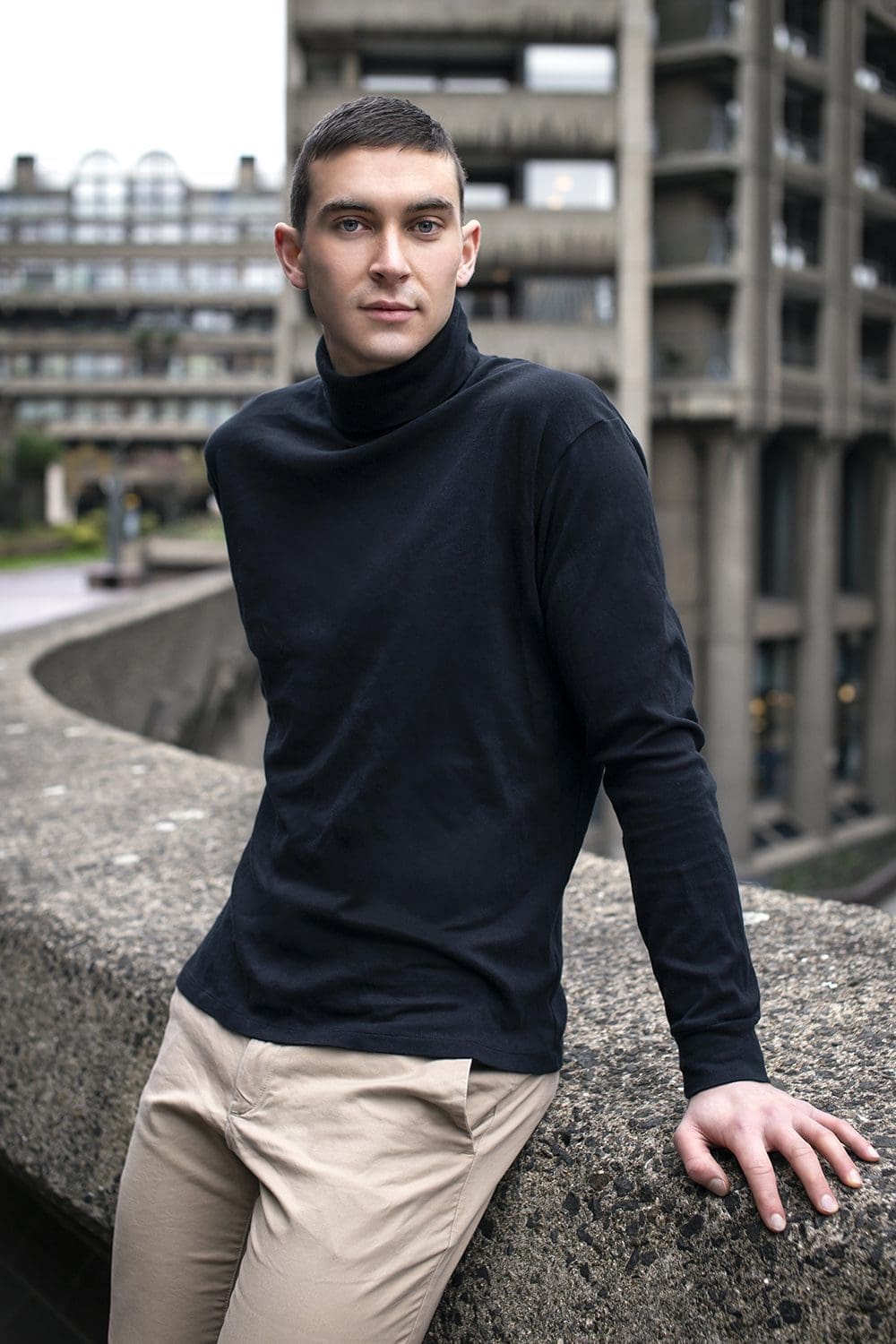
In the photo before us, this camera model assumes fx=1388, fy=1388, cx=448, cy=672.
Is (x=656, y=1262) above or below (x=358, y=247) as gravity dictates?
below

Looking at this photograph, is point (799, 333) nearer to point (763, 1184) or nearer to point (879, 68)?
point (879, 68)

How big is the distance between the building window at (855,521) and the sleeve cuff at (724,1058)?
3899cm

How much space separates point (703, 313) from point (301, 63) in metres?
10.9

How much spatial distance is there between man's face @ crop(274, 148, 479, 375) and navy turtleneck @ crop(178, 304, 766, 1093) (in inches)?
1.5

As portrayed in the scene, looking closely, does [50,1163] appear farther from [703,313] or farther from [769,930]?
[703,313]

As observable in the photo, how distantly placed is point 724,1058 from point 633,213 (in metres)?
31.5

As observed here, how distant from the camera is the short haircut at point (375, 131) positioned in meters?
1.70

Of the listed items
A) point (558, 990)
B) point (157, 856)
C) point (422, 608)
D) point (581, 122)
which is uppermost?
point (581, 122)

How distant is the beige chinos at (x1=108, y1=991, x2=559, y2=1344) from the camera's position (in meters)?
1.54

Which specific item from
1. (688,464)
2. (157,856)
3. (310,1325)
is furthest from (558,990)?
(688,464)

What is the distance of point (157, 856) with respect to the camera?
3.22 metres

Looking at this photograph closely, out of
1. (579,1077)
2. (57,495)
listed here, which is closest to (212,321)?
(57,495)

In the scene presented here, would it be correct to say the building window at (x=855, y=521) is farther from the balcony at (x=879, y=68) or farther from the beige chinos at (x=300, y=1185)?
the beige chinos at (x=300, y=1185)

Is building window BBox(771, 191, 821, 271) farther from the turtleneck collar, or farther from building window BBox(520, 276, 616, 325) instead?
the turtleneck collar
